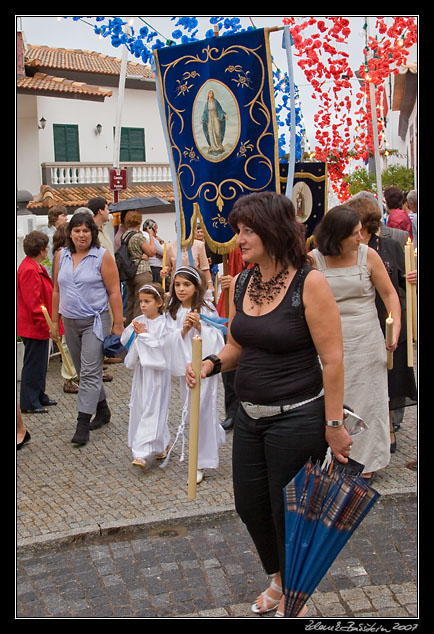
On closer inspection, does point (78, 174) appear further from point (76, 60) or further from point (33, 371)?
point (33, 371)

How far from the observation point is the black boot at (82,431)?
6688 mm

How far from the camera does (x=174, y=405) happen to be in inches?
315

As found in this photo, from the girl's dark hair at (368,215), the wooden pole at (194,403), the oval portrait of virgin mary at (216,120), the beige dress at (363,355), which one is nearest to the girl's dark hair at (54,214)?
the oval portrait of virgin mary at (216,120)

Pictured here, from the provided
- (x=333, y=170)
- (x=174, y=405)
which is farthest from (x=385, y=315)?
(x=333, y=170)

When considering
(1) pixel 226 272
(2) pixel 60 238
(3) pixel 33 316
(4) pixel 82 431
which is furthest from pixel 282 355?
(2) pixel 60 238

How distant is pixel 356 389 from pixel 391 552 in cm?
116

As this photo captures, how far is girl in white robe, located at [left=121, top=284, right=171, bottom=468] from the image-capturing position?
6.06 metres

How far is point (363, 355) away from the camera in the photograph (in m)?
5.29

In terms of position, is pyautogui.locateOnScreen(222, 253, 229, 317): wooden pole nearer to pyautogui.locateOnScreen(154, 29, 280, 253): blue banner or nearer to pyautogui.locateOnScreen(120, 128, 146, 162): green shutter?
pyautogui.locateOnScreen(154, 29, 280, 253): blue banner

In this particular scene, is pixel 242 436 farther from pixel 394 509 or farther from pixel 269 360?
pixel 394 509

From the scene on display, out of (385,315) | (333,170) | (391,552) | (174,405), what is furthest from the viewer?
(333,170)

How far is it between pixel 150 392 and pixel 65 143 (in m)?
27.2

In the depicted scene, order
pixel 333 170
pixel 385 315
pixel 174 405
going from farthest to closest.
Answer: pixel 333 170
pixel 174 405
pixel 385 315

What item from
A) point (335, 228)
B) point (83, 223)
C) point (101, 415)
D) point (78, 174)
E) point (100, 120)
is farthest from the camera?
point (100, 120)
